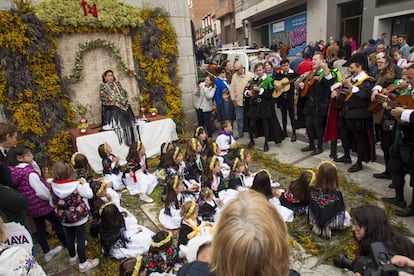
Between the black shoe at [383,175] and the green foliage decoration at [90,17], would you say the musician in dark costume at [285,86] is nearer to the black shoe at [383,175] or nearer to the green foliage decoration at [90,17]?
the black shoe at [383,175]

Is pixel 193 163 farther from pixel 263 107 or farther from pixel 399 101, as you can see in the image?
pixel 399 101

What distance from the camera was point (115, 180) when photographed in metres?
5.22

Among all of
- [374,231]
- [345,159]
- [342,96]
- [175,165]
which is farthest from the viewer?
[345,159]

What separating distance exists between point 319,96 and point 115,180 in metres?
4.07

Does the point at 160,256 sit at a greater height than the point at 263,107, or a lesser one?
lesser

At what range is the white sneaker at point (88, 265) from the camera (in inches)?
130

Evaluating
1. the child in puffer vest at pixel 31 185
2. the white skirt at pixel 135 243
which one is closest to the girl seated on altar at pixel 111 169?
the white skirt at pixel 135 243

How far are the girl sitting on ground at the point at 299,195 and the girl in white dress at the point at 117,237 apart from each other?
6.43 ft

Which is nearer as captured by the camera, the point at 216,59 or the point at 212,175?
the point at 212,175

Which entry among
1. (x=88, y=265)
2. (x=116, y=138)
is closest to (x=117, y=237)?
(x=88, y=265)

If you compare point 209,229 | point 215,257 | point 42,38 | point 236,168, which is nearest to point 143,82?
point 42,38

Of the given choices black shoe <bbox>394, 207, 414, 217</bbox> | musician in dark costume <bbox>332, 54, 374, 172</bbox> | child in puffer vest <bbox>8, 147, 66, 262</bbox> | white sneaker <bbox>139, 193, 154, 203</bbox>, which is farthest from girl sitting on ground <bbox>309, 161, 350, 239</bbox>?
child in puffer vest <bbox>8, 147, 66, 262</bbox>

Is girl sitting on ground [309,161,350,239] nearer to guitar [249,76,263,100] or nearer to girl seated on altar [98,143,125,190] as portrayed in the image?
guitar [249,76,263,100]

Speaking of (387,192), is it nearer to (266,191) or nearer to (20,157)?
(266,191)
